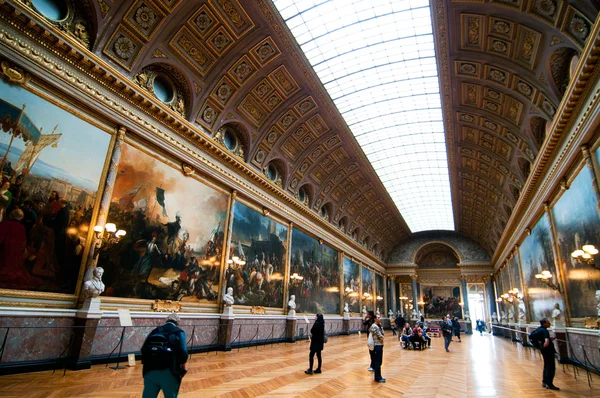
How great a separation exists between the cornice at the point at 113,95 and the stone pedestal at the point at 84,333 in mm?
5465

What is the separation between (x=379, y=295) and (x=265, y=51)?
31.9 m

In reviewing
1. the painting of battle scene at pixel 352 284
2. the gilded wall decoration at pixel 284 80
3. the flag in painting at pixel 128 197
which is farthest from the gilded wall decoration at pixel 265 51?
the painting of battle scene at pixel 352 284

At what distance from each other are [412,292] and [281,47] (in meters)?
36.1

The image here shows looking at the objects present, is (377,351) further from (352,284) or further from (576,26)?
(352,284)

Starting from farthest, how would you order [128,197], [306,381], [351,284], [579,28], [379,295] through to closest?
[379,295] → [351,284] → [128,197] → [579,28] → [306,381]

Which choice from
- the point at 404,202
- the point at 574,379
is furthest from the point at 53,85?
the point at 404,202

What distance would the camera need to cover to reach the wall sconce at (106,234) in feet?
31.1

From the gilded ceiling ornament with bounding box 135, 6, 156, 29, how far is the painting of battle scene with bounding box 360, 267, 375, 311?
28.0m

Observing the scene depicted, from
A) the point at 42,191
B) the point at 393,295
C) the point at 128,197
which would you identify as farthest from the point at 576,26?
the point at 393,295

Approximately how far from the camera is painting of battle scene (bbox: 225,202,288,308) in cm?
1555

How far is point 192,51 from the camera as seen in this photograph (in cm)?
1294

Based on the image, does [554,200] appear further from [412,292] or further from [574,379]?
[412,292]

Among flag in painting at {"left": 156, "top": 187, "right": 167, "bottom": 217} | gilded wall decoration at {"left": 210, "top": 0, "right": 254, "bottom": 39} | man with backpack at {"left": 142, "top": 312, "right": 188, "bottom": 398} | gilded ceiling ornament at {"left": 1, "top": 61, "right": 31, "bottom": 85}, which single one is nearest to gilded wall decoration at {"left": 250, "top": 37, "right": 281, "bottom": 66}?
gilded wall decoration at {"left": 210, "top": 0, "right": 254, "bottom": 39}

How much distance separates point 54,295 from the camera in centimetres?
854
